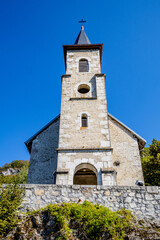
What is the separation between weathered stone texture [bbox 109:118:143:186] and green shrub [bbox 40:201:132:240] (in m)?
5.30

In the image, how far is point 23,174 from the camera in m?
36.1

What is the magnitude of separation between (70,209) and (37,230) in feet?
3.56

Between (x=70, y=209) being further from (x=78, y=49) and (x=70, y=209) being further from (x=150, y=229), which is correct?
(x=78, y=49)

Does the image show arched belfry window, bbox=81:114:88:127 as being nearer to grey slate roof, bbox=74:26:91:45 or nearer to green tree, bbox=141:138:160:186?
green tree, bbox=141:138:160:186

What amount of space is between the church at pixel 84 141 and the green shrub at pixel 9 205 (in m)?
3.41

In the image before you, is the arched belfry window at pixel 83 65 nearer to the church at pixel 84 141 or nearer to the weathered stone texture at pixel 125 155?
the church at pixel 84 141

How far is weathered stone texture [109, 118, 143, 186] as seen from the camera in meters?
11.7

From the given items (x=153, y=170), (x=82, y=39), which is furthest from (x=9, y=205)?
(x=82, y=39)

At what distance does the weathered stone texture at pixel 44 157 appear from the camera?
12766 mm

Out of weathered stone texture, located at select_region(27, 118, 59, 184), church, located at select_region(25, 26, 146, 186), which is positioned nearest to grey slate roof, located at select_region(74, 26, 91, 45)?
church, located at select_region(25, 26, 146, 186)

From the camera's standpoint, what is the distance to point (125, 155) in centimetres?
1252

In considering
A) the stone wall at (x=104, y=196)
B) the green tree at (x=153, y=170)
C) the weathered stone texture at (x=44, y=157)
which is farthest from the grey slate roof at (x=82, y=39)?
the stone wall at (x=104, y=196)

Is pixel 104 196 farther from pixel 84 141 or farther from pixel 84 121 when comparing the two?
pixel 84 121

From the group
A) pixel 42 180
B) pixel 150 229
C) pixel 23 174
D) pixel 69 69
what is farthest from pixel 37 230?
pixel 23 174
